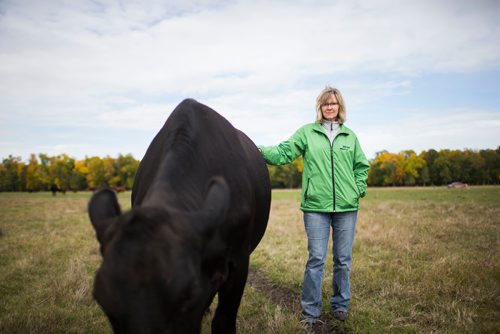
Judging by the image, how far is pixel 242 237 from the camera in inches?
130

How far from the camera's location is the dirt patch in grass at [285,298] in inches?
186

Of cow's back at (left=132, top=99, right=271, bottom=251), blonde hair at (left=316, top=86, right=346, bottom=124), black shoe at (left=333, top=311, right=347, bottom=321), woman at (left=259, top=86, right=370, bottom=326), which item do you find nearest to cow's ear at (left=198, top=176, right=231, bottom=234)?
cow's back at (left=132, top=99, right=271, bottom=251)

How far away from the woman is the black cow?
2015 mm

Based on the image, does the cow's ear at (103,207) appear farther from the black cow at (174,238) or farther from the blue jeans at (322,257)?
the blue jeans at (322,257)

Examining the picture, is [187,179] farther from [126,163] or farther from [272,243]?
[126,163]

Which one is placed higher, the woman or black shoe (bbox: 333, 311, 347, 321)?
the woman

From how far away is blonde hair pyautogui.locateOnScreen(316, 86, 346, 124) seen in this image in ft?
16.8

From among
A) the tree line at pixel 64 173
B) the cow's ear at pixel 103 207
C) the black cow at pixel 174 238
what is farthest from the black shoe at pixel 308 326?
the tree line at pixel 64 173

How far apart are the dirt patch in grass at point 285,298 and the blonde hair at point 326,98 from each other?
10.2ft

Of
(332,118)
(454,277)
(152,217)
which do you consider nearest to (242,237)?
(152,217)

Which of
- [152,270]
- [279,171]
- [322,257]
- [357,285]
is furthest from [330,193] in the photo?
[279,171]

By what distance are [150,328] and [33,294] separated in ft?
19.1

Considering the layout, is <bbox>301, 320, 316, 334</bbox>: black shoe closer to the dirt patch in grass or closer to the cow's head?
the dirt patch in grass

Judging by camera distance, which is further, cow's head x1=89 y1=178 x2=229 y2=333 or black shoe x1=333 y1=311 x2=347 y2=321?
black shoe x1=333 y1=311 x2=347 y2=321
